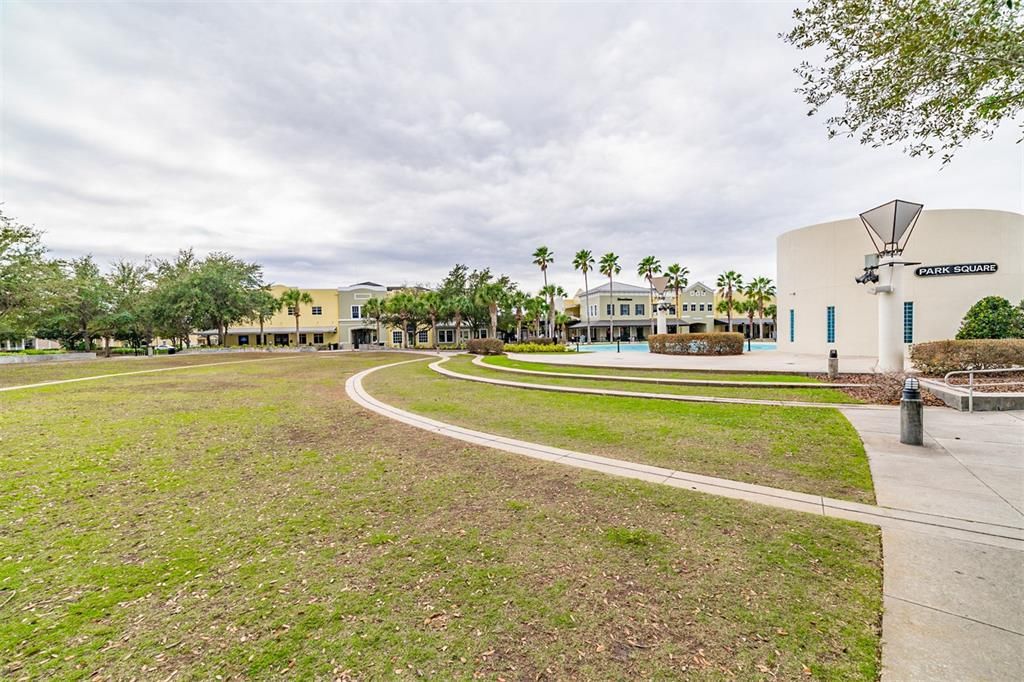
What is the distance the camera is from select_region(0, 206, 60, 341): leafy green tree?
83.4 ft

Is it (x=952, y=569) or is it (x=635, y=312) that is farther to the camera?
(x=635, y=312)

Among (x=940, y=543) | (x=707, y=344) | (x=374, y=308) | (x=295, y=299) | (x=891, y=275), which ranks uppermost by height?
(x=295, y=299)

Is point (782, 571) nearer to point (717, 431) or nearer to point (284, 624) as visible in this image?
point (284, 624)

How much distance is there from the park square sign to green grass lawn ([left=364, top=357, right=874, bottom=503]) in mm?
17893

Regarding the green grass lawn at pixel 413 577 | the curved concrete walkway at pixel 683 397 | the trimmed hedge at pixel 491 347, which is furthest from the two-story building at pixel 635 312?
the green grass lawn at pixel 413 577

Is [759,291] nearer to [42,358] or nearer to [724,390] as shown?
[724,390]

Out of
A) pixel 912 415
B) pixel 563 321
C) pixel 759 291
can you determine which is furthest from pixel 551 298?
pixel 912 415

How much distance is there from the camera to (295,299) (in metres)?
53.9

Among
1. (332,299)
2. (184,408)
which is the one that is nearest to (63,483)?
(184,408)

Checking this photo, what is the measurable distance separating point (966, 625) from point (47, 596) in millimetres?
6373

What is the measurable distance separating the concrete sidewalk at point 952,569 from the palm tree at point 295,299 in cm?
5872

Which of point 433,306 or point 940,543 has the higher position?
point 433,306

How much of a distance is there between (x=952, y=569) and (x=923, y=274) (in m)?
24.7

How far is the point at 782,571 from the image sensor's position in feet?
10.8
